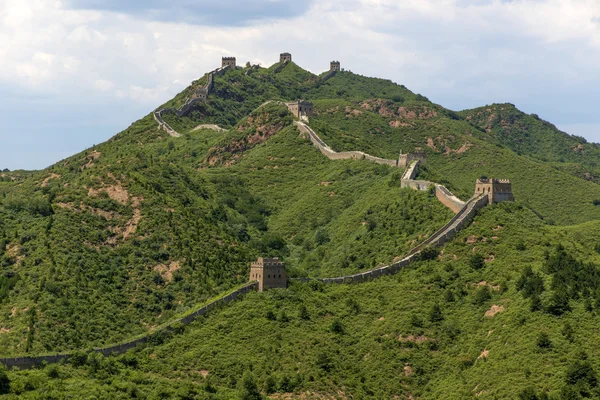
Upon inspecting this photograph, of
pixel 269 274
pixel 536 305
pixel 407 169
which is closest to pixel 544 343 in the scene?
pixel 536 305

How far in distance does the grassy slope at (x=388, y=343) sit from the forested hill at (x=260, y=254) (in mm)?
179

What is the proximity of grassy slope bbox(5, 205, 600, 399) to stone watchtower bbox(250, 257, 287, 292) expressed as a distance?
1049 mm

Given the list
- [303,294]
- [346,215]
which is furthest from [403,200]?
[303,294]

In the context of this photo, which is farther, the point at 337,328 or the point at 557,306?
the point at 337,328

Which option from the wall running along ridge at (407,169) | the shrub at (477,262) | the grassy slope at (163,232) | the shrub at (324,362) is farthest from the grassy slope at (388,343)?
the grassy slope at (163,232)

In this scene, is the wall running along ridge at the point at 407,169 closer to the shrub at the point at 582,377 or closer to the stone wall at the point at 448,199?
the stone wall at the point at 448,199

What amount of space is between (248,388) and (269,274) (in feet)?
50.4

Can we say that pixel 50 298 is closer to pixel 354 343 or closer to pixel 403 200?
pixel 354 343

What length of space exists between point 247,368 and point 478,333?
1783cm

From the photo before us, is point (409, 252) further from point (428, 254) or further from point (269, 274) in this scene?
point (269, 274)

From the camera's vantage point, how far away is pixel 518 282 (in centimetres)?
9175

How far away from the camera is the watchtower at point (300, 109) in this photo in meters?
167

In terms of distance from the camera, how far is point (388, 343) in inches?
3583

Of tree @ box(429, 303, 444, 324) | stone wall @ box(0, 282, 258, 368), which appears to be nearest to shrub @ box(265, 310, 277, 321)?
stone wall @ box(0, 282, 258, 368)
